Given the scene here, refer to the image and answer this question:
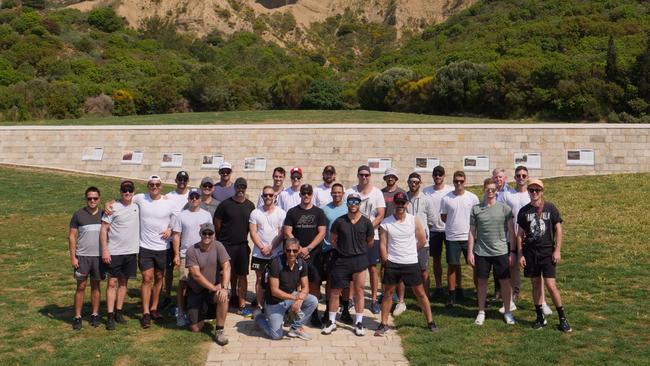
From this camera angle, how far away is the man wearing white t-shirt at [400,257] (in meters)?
7.73

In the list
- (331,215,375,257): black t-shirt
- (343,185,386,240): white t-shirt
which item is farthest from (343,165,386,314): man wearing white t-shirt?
(331,215,375,257): black t-shirt

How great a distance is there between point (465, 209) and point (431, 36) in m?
76.7

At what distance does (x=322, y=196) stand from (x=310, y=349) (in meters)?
2.68

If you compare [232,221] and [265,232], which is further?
[232,221]

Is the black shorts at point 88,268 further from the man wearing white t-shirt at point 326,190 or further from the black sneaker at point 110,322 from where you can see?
the man wearing white t-shirt at point 326,190

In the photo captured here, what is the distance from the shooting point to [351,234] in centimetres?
780

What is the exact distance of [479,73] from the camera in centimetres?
4031

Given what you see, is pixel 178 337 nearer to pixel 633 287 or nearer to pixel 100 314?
pixel 100 314

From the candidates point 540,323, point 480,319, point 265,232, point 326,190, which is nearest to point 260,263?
point 265,232

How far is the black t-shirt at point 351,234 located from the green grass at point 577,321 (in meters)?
1.30

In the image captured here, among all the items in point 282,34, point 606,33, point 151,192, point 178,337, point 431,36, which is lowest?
point 178,337

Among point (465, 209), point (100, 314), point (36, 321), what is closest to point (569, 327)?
point (465, 209)

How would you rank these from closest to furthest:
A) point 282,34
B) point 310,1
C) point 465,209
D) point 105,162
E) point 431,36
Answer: point 465,209, point 105,162, point 431,36, point 282,34, point 310,1

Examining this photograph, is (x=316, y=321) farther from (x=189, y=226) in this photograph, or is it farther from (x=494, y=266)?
(x=494, y=266)
